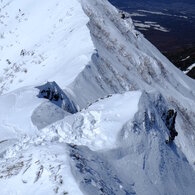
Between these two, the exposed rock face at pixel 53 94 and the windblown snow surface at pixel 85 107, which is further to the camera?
the exposed rock face at pixel 53 94

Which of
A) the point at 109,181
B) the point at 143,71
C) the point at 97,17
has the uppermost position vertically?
the point at 109,181

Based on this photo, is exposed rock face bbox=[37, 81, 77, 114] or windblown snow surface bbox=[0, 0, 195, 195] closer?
windblown snow surface bbox=[0, 0, 195, 195]

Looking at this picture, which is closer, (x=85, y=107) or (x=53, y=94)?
(x=53, y=94)

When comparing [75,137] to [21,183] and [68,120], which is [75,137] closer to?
[68,120]

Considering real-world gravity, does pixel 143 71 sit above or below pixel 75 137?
below

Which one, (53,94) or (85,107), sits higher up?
(53,94)

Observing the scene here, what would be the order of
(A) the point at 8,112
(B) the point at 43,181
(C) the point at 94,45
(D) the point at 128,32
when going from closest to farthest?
1. (B) the point at 43,181
2. (A) the point at 8,112
3. (C) the point at 94,45
4. (D) the point at 128,32

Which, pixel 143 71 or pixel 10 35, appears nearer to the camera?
pixel 143 71

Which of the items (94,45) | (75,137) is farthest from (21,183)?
(94,45)
